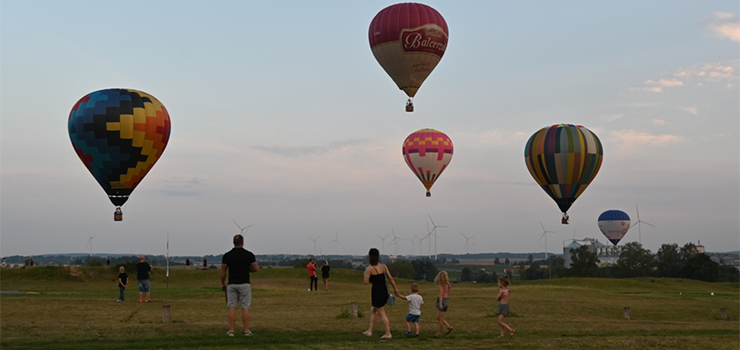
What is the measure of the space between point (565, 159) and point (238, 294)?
46.0 m

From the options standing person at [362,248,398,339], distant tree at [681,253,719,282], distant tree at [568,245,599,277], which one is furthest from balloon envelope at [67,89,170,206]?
distant tree at [568,245,599,277]

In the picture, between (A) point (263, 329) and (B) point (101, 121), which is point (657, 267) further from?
(A) point (263, 329)

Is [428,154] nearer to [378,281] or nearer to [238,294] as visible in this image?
[378,281]

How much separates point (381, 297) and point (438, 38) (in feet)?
121

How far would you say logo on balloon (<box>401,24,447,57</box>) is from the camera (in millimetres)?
52656

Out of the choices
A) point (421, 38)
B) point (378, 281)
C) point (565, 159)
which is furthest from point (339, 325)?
point (565, 159)

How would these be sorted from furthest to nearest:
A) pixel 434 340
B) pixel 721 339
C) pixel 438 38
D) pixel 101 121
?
1. pixel 438 38
2. pixel 101 121
3. pixel 721 339
4. pixel 434 340

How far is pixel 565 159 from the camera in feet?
197

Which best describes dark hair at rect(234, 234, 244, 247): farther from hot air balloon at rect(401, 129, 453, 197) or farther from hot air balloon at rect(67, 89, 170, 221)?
hot air balloon at rect(401, 129, 453, 197)

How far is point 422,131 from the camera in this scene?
78.8 meters

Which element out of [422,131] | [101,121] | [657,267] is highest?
[422,131]

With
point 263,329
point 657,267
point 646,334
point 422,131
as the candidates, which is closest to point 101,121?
point 263,329

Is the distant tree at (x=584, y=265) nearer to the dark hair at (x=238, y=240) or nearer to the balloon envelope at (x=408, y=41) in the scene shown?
the balloon envelope at (x=408, y=41)

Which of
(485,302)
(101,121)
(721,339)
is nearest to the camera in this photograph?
(721,339)
